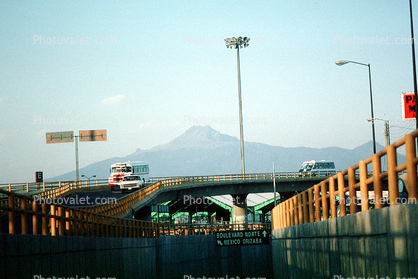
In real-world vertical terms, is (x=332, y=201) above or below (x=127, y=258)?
above

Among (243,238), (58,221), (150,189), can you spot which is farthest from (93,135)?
(58,221)

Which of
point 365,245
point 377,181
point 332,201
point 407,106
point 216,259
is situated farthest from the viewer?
point 216,259

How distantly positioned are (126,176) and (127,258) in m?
36.1

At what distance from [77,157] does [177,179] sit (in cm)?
1183

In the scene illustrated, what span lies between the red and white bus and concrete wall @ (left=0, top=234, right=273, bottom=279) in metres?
14.9

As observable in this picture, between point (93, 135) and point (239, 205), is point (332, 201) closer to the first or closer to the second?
point (239, 205)

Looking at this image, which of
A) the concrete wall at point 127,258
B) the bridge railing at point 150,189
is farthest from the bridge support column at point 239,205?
the concrete wall at point 127,258

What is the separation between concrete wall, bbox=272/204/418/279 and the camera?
8.40m

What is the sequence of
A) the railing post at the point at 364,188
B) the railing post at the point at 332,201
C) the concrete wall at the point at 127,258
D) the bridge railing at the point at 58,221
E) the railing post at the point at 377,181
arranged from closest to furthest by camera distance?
the railing post at the point at 377,181, the railing post at the point at 364,188, the concrete wall at the point at 127,258, the bridge railing at the point at 58,221, the railing post at the point at 332,201

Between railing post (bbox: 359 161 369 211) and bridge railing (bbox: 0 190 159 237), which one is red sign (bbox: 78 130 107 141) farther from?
railing post (bbox: 359 161 369 211)

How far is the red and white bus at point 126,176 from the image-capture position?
5862 centimetres

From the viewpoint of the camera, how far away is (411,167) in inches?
340

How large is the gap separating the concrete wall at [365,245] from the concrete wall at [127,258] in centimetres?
623

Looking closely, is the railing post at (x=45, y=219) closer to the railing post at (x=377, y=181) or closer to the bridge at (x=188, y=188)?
the railing post at (x=377, y=181)
